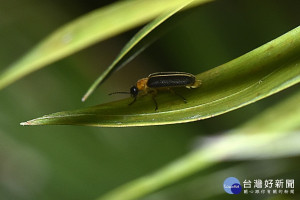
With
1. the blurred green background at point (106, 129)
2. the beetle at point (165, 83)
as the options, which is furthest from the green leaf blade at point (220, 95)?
the blurred green background at point (106, 129)

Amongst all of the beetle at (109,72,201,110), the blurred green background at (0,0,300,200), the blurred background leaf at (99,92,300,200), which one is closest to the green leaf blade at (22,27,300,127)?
the beetle at (109,72,201,110)

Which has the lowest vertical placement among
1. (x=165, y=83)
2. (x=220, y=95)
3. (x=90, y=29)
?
(x=220, y=95)

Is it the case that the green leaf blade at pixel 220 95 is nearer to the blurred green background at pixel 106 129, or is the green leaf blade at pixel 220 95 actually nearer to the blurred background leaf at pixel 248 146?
the blurred background leaf at pixel 248 146

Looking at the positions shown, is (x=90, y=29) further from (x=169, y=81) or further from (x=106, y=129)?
(x=106, y=129)

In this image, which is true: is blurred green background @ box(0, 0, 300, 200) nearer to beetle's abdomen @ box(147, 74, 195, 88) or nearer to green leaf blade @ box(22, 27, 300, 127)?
beetle's abdomen @ box(147, 74, 195, 88)

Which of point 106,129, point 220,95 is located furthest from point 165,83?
point 106,129
